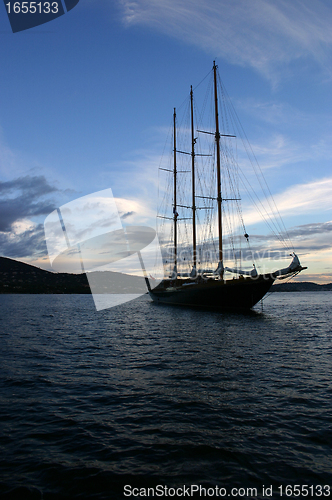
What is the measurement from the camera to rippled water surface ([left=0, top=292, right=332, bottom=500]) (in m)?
5.84

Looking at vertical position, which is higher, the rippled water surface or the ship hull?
the ship hull

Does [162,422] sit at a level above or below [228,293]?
below

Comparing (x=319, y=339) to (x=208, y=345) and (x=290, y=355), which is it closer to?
(x=290, y=355)

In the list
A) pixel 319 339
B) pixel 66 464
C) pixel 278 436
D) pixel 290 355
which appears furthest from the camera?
pixel 319 339

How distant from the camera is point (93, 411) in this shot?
9.06 meters

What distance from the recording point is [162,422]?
823 centimetres

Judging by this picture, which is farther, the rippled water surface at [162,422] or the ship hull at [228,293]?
the ship hull at [228,293]

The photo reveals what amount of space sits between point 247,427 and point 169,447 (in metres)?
2.31

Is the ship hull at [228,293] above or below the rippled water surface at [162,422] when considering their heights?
above

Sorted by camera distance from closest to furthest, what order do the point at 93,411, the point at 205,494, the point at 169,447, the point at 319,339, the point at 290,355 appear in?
the point at 205,494, the point at 169,447, the point at 93,411, the point at 290,355, the point at 319,339

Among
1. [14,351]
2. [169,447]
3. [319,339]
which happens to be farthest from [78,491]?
[319,339]

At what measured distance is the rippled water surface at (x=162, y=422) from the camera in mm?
5840

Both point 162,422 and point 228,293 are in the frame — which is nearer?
point 162,422

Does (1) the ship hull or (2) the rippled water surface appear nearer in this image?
(2) the rippled water surface
